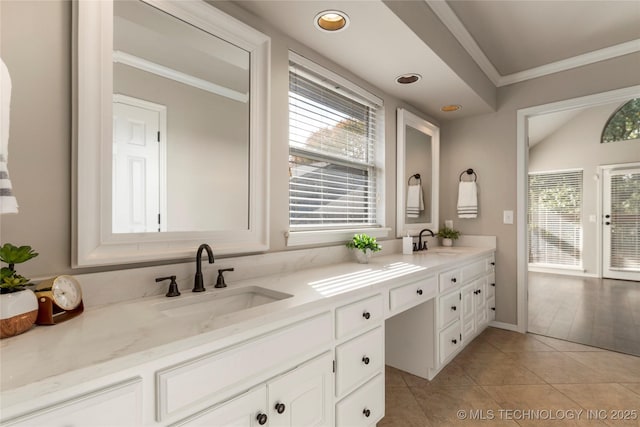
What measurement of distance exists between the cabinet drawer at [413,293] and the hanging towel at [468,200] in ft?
4.90

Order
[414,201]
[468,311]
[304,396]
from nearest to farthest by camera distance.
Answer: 1. [304,396]
2. [468,311]
3. [414,201]

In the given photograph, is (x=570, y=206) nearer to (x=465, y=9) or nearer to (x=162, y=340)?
(x=465, y=9)

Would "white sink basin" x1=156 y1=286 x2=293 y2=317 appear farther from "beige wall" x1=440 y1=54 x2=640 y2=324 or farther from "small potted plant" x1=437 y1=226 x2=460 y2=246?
"beige wall" x1=440 y1=54 x2=640 y2=324

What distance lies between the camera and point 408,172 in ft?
9.82

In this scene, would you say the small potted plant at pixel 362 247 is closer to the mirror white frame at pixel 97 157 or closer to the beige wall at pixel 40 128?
the mirror white frame at pixel 97 157

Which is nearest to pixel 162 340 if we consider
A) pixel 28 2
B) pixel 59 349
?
pixel 59 349

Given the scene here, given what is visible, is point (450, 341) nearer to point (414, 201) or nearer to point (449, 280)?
point (449, 280)

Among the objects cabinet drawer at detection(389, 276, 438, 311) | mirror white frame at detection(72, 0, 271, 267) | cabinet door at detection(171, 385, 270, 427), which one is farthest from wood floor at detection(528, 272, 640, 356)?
mirror white frame at detection(72, 0, 271, 267)

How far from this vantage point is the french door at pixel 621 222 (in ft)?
17.9

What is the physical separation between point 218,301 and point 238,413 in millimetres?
497

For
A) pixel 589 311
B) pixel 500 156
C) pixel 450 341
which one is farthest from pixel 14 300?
pixel 589 311

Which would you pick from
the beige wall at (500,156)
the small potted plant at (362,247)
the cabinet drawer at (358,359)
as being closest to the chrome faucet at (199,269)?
the cabinet drawer at (358,359)

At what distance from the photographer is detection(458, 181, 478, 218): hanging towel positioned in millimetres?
3328

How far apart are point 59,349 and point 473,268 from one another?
2737mm
